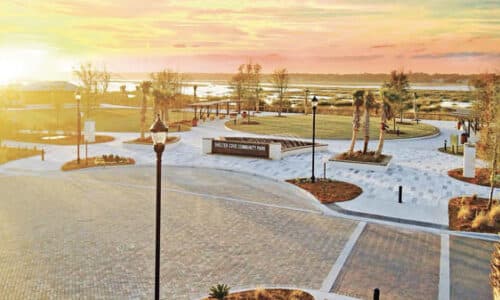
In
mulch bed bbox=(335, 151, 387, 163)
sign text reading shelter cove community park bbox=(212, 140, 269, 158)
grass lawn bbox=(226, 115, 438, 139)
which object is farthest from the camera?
grass lawn bbox=(226, 115, 438, 139)

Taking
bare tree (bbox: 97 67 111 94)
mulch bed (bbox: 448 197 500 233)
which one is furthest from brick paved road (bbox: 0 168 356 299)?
bare tree (bbox: 97 67 111 94)

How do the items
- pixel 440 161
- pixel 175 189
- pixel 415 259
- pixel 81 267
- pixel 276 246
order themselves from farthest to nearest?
pixel 440 161
pixel 175 189
pixel 276 246
pixel 415 259
pixel 81 267

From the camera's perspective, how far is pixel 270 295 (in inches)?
409

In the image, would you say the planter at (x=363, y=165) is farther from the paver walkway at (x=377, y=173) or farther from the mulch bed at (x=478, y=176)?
the mulch bed at (x=478, y=176)

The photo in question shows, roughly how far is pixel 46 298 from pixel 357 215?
10261mm

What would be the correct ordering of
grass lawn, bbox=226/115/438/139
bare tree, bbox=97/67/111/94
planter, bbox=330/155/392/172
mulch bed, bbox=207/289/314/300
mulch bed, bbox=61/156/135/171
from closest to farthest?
mulch bed, bbox=207/289/314/300 → planter, bbox=330/155/392/172 → mulch bed, bbox=61/156/135/171 → grass lawn, bbox=226/115/438/139 → bare tree, bbox=97/67/111/94

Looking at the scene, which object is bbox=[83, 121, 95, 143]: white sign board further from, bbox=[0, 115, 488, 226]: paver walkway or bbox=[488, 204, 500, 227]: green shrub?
bbox=[488, 204, 500, 227]: green shrub

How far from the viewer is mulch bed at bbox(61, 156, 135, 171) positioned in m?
24.7

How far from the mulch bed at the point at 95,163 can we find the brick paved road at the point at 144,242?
13.1ft

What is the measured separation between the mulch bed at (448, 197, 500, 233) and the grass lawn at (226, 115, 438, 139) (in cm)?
1737

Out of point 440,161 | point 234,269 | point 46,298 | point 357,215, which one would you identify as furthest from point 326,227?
point 440,161

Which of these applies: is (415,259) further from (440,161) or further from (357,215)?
(440,161)

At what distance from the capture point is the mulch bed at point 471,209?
1505 centimetres

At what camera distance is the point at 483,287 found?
10.9 metres
